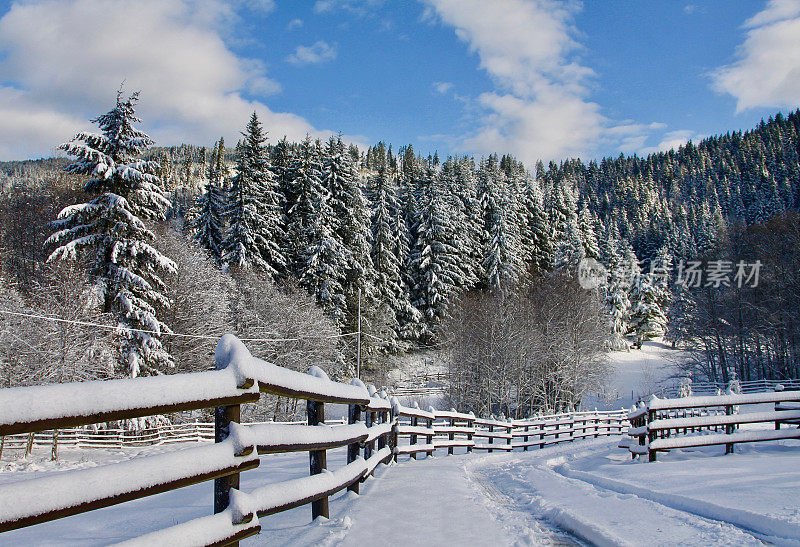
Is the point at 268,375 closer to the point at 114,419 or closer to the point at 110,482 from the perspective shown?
the point at 114,419

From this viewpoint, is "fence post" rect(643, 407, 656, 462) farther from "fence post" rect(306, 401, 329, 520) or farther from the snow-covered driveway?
"fence post" rect(306, 401, 329, 520)

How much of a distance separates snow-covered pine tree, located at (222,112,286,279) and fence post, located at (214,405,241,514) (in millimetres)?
37666

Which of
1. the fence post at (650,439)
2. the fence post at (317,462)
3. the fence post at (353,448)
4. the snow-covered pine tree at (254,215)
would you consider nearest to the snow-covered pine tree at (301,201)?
the snow-covered pine tree at (254,215)

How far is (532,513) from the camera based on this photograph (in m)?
6.07

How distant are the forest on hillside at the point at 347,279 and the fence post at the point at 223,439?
22608mm

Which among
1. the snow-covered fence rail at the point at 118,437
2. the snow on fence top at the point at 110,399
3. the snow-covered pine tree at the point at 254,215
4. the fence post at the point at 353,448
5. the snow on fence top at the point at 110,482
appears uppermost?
the snow-covered pine tree at the point at 254,215

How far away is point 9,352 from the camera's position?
75.7ft

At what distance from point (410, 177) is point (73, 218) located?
45.1 m

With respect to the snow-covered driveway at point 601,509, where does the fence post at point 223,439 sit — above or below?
above

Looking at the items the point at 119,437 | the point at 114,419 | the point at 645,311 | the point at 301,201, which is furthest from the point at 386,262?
the point at 114,419

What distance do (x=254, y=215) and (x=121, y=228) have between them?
17.4 metres

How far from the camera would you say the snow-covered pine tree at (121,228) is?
2269cm

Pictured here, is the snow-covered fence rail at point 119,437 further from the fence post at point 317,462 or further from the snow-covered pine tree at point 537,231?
the snow-covered pine tree at point 537,231

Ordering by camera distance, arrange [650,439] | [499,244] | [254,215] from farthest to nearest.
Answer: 1. [499,244]
2. [254,215]
3. [650,439]
